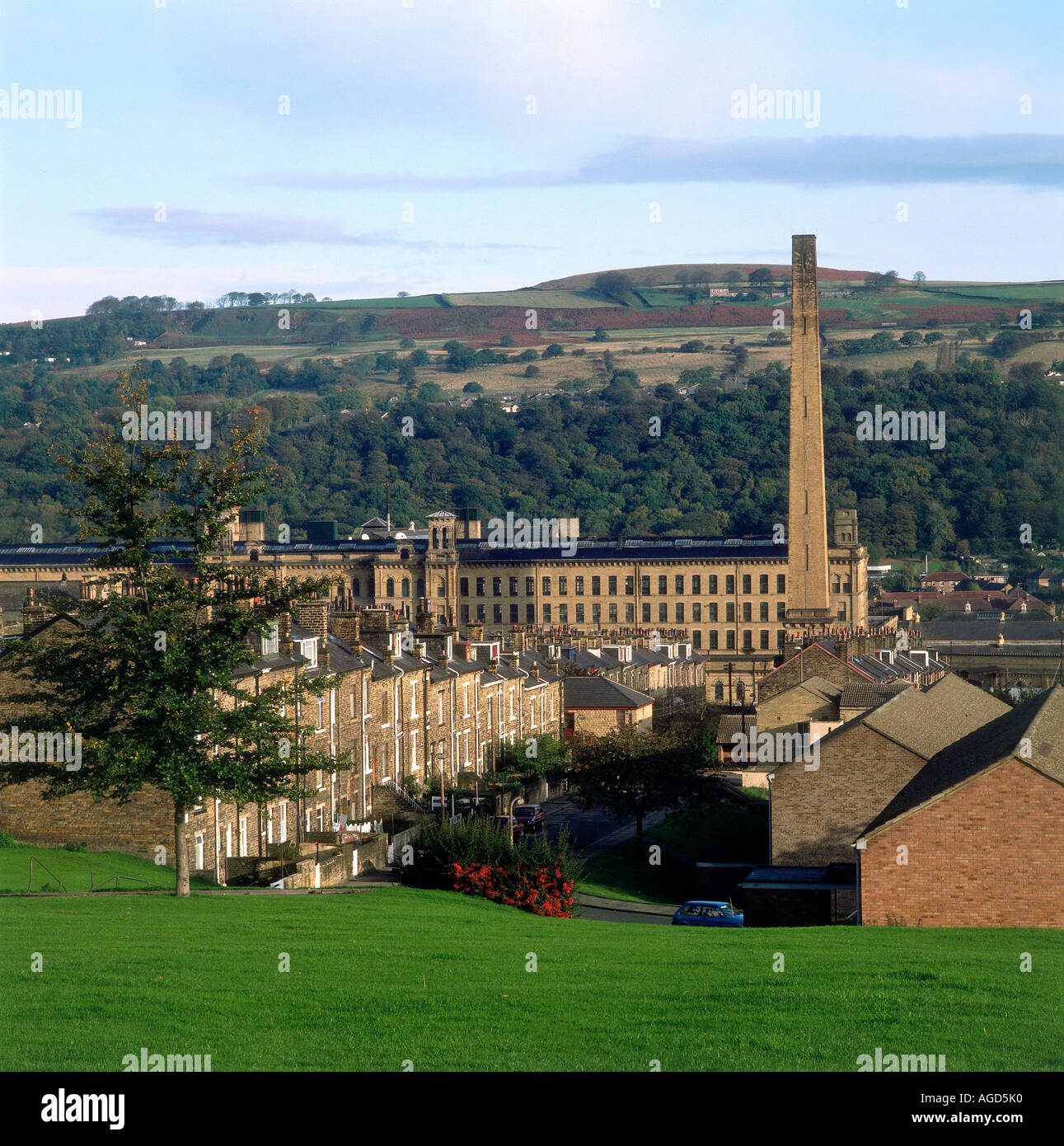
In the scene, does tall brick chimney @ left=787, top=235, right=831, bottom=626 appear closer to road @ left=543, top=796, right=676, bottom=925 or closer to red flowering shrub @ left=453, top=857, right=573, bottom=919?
road @ left=543, top=796, right=676, bottom=925

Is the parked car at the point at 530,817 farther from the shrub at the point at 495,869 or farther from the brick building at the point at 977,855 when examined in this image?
the brick building at the point at 977,855

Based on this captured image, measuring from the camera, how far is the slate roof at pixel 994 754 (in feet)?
109

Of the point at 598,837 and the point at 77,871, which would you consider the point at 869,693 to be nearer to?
the point at 598,837

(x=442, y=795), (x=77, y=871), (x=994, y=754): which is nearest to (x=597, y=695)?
(x=442, y=795)

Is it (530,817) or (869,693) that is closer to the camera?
(530,817)

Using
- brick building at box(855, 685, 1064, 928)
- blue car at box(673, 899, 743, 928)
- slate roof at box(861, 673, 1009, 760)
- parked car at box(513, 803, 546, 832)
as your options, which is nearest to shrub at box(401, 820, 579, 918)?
blue car at box(673, 899, 743, 928)

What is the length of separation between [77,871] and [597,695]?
4758cm

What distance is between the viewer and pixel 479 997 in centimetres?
1991

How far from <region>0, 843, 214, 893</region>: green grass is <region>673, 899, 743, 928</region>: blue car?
11.7 metres

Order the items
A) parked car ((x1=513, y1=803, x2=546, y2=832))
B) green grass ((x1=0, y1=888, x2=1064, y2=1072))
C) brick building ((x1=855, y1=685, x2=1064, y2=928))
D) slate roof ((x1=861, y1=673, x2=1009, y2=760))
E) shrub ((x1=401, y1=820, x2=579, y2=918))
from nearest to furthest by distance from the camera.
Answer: green grass ((x1=0, y1=888, x2=1064, y2=1072)) < brick building ((x1=855, y1=685, x2=1064, y2=928)) < shrub ((x1=401, y1=820, x2=579, y2=918)) < slate roof ((x1=861, y1=673, x2=1009, y2=760)) < parked car ((x1=513, y1=803, x2=546, y2=832))

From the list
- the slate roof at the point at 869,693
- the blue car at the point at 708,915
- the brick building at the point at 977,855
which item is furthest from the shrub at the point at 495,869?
the slate roof at the point at 869,693

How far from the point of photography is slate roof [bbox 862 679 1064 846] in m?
33.1

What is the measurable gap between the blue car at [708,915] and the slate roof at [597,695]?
37.8 metres
